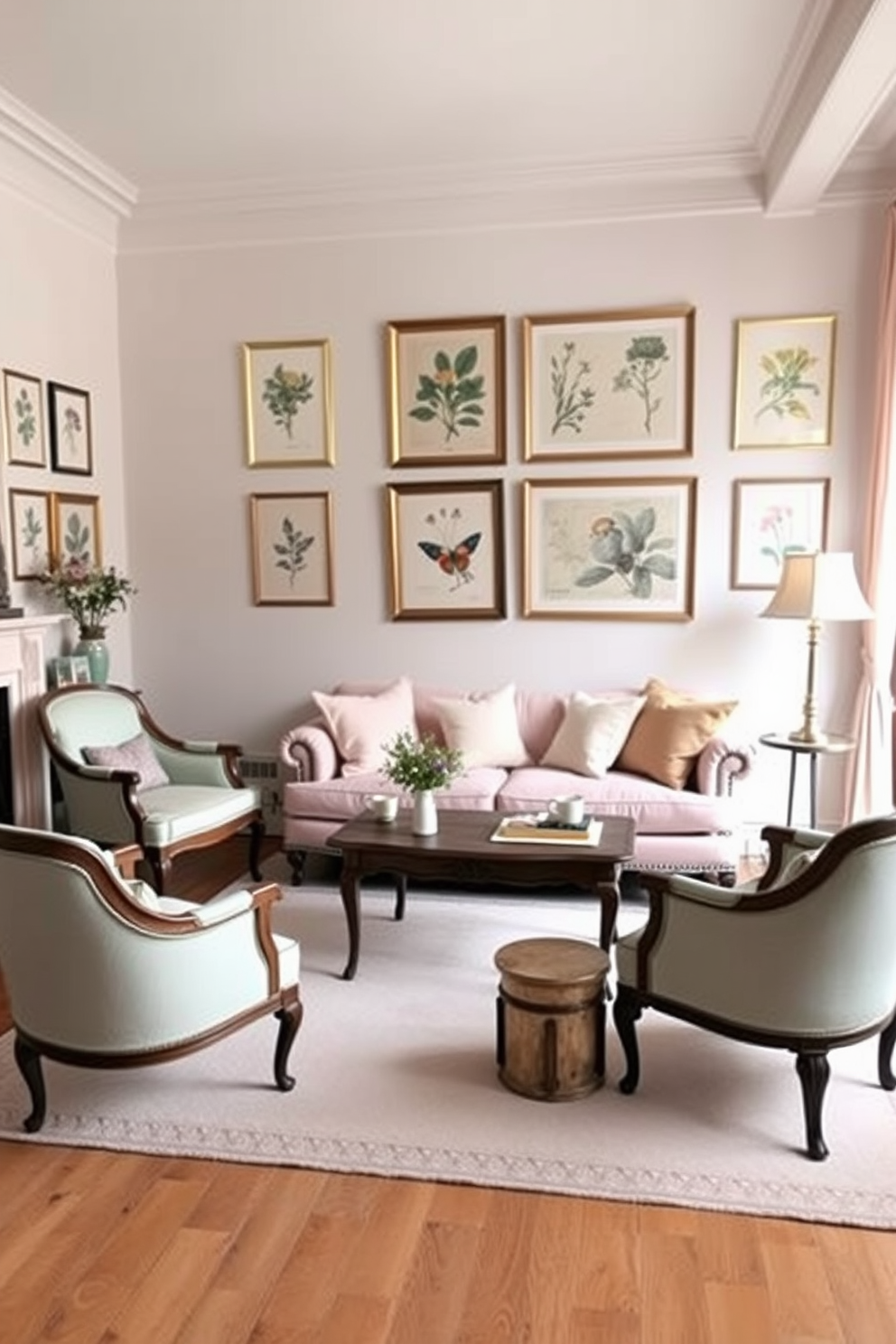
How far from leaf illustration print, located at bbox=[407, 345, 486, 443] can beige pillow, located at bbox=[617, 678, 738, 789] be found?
5.92ft

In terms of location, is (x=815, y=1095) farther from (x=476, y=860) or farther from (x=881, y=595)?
(x=881, y=595)

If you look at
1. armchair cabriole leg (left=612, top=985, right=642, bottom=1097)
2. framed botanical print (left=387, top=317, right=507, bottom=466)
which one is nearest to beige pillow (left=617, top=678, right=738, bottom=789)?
framed botanical print (left=387, top=317, right=507, bottom=466)

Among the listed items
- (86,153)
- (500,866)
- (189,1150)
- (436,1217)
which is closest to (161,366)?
(86,153)

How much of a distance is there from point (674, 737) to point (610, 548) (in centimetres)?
112

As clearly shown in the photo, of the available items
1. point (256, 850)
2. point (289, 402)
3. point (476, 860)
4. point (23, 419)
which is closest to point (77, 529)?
point (23, 419)

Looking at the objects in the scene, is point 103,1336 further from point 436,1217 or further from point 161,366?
point 161,366

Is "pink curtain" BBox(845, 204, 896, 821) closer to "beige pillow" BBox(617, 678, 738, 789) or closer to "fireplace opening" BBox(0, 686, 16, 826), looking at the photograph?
"beige pillow" BBox(617, 678, 738, 789)

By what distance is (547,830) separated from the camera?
3.88 m

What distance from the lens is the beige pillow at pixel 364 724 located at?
16.6 ft

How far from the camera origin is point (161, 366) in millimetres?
5727

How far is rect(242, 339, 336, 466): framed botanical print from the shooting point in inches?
219

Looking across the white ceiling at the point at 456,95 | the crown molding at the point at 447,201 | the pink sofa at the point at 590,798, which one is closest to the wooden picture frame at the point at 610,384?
the crown molding at the point at 447,201

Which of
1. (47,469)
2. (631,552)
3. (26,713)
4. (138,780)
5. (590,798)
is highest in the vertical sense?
(47,469)

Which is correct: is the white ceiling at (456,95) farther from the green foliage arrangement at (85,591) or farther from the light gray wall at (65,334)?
the green foliage arrangement at (85,591)
